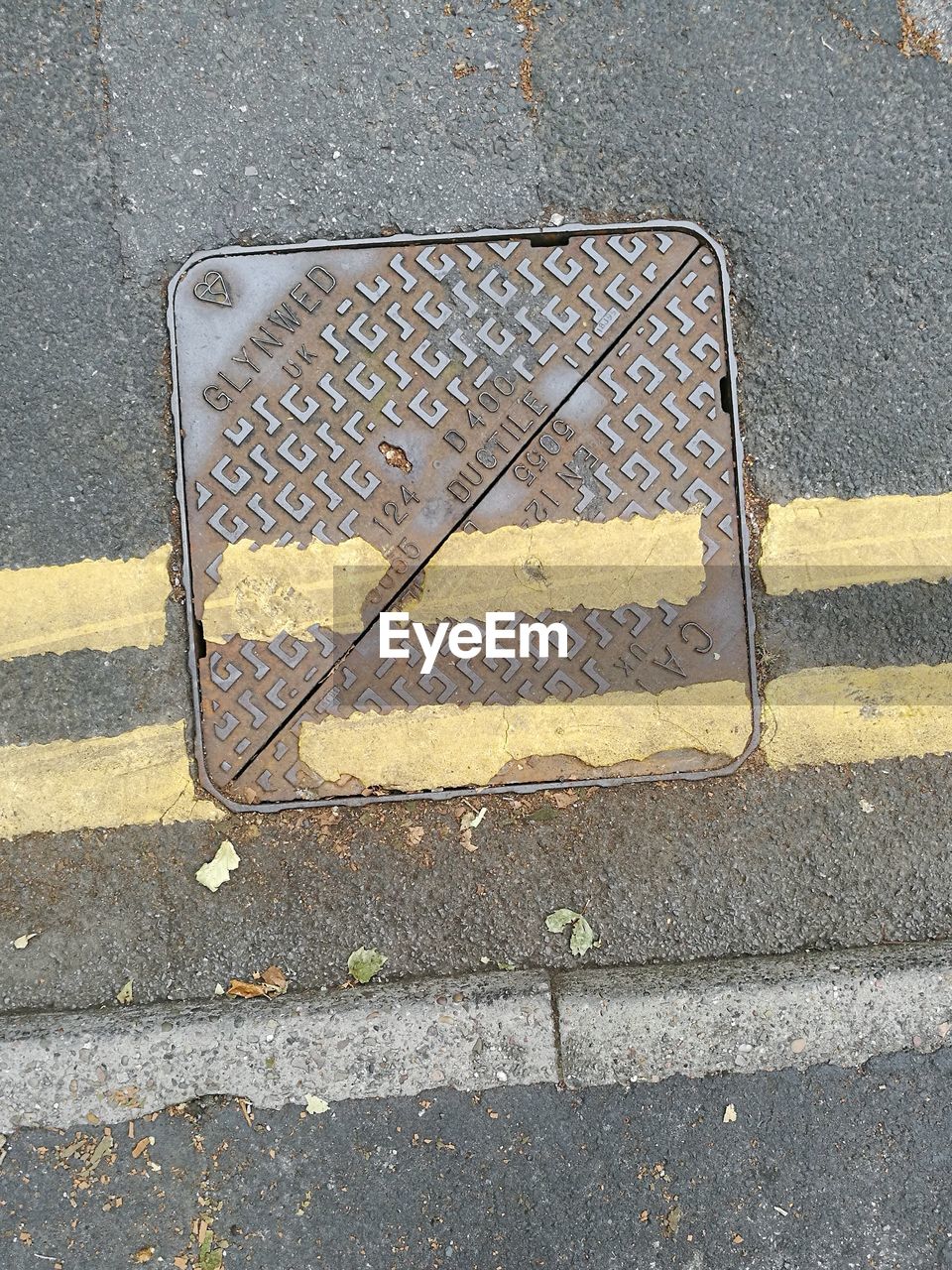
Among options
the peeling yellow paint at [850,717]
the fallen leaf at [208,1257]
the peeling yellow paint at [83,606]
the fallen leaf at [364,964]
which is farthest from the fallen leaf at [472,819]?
the fallen leaf at [208,1257]

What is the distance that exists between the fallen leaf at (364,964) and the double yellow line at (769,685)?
0.57 meters

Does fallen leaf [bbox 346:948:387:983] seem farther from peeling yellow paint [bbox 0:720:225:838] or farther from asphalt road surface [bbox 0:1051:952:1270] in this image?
peeling yellow paint [bbox 0:720:225:838]

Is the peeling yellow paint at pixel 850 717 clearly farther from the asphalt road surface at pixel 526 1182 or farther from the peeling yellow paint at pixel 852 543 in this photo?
the asphalt road surface at pixel 526 1182

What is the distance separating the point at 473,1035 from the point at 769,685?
1308 millimetres

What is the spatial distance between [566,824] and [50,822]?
148cm

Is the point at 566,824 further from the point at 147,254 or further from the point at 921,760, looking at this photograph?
the point at 147,254

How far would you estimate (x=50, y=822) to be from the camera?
2.14 meters

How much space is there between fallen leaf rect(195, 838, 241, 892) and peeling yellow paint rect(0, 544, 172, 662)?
63 cm

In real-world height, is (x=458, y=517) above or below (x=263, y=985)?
above

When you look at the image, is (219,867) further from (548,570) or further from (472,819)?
(548,570)

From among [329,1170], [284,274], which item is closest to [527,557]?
[284,274]

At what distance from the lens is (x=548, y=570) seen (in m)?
2.20

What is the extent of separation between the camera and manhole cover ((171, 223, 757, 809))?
2180mm

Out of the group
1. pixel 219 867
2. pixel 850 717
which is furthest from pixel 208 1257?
pixel 850 717
